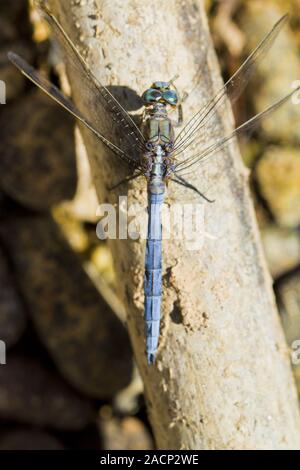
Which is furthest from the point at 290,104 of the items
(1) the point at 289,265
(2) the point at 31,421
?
(2) the point at 31,421

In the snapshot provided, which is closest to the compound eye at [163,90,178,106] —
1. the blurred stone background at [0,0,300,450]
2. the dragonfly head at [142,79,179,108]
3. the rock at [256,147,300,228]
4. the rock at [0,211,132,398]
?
the dragonfly head at [142,79,179,108]

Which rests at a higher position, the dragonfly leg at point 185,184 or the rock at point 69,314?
the dragonfly leg at point 185,184

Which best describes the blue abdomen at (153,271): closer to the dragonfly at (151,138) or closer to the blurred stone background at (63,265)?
the dragonfly at (151,138)

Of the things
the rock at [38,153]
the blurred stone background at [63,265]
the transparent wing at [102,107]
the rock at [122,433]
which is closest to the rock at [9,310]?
the blurred stone background at [63,265]

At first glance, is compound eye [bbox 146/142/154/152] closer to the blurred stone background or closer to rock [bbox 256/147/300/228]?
the blurred stone background

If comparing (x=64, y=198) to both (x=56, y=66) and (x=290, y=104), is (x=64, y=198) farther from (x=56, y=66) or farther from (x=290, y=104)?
(x=290, y=104)
